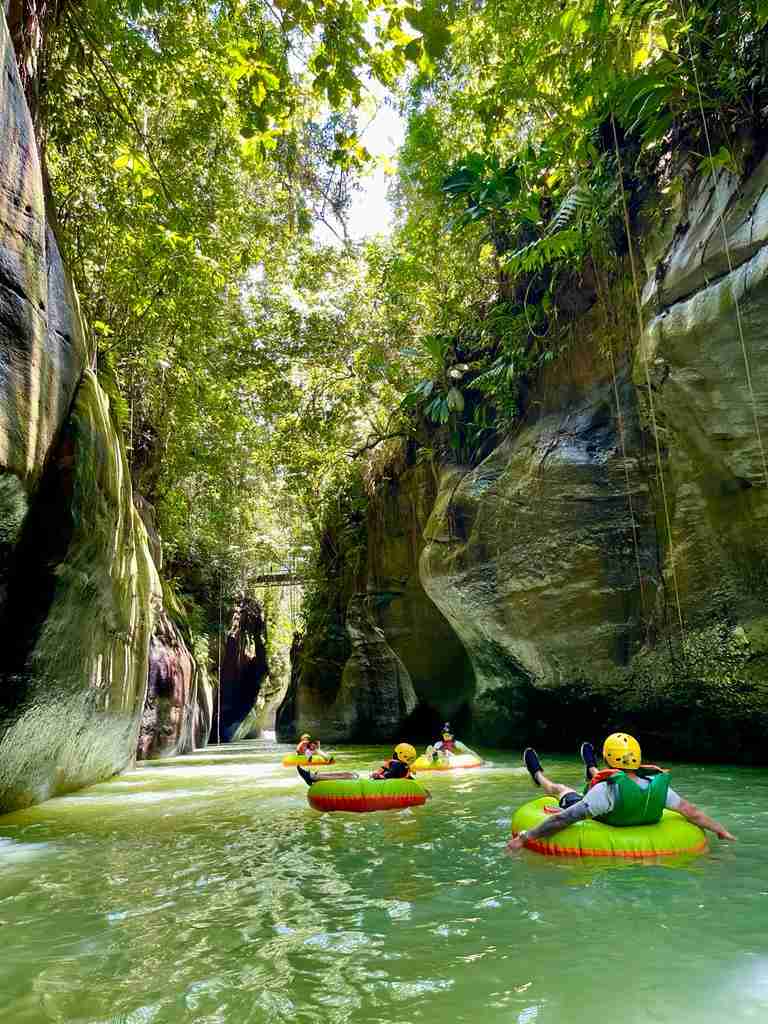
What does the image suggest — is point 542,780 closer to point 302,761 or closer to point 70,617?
point 70,617

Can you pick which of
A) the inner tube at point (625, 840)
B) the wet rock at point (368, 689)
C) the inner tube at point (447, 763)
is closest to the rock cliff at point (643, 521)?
the inner tube at point (447, 763)

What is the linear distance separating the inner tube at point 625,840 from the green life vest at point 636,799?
0.17 feet

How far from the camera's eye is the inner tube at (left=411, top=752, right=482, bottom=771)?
11.0 m

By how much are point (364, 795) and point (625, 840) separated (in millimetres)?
3624

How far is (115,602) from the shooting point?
9.95 m

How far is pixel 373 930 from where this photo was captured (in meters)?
3.44

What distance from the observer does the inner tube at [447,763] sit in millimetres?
11023

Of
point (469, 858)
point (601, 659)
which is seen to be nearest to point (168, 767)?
point (601, 659)

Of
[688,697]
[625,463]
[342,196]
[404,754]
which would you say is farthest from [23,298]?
[688,697]

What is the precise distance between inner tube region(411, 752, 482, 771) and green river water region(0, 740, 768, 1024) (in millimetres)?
4659

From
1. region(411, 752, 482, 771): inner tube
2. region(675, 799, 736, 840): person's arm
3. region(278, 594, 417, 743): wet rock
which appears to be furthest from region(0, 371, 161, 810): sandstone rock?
region(278, 594, 417, 743): wet rock

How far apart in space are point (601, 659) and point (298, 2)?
33.3 feet

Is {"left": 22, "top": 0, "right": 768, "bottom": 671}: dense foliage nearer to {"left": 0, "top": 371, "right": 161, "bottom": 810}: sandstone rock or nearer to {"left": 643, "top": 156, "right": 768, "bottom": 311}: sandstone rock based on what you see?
{"left": 643, "top": 156, "right": 768, "bottom": 311}: sandstone rock

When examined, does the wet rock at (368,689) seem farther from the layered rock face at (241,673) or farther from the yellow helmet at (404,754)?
the yellow helmet at (404,754)
